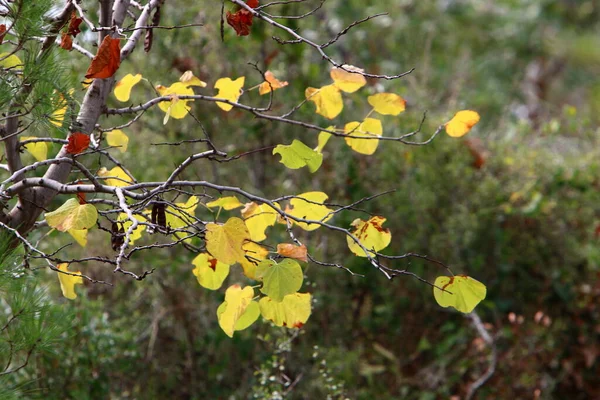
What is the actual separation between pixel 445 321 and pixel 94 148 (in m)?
2.38

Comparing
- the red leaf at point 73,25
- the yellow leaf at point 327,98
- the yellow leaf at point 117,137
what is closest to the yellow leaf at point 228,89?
the yellow leaf at point 327,98

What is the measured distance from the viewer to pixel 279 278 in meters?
1.56

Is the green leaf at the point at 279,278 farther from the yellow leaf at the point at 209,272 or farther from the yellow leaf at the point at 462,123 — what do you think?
the yellow leaf at the point at 462,123

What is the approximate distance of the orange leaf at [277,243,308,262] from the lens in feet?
5.21

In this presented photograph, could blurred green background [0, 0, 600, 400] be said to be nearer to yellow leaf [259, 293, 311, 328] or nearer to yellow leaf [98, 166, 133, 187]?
yellow leaf [98, 166, 133, 187]

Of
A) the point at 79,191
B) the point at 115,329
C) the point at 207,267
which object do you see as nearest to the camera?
the point at 79,191

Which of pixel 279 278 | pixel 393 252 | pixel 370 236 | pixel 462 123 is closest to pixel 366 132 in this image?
pixel 462 123

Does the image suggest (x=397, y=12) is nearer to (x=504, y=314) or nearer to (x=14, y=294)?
(x=504, y=314)

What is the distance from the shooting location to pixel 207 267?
6.07 feet

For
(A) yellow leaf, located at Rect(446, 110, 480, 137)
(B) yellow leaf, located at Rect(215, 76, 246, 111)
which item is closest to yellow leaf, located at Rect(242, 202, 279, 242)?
(B) yellow leaf, located at Rect(215, 76, 246, 111)

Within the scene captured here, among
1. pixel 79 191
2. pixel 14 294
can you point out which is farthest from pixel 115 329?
pixel 79 191

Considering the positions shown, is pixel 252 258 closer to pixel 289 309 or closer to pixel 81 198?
pixel 289 309

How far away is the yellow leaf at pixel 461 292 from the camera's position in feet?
5.21

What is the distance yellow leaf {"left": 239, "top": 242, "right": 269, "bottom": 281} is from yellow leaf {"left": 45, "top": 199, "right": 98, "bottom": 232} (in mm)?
343
